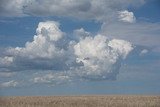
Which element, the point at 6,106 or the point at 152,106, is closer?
the point at 6,106

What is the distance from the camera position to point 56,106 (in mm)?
44594

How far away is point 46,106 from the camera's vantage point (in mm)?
44312

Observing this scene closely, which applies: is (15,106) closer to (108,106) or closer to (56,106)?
(56,106)

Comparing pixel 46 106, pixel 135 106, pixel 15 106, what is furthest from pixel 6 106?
pixel 135 106

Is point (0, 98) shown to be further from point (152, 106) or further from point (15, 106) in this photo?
point (152, 106)

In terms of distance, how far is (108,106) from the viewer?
44.3m

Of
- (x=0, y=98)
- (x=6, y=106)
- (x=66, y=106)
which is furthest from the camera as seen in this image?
(x=0, y=98)

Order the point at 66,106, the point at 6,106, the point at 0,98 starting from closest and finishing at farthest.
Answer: the point at 6,106
the point at 66,106
the point at 0,98

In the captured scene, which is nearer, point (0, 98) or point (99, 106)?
point (99, 106)

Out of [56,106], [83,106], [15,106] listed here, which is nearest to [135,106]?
[83,106]

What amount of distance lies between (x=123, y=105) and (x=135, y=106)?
170cm

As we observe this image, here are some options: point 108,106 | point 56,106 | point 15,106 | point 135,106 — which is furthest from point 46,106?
point 135,106

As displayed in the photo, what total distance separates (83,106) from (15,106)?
295 inches

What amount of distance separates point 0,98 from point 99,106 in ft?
43.4
